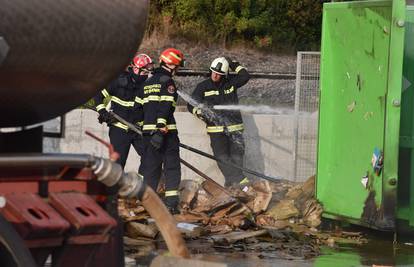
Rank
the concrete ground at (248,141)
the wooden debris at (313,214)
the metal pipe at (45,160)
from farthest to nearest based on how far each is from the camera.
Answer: the concrete ground at (248,141) < the wooden debris at (313,214) < the metal pipe at (45,160)

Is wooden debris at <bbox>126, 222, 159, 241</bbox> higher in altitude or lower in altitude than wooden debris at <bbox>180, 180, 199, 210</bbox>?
lower

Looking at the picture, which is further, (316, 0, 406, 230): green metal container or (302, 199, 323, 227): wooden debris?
(302, 199, 323, 227): wooden debris

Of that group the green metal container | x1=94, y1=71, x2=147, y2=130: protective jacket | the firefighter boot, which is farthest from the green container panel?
x1=94, y1=71, x2=147, y2=130: protective jacket

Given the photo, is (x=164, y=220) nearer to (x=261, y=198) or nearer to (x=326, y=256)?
(x=326, y=256)

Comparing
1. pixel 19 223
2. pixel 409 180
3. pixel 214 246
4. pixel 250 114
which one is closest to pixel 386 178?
pixel 409 180

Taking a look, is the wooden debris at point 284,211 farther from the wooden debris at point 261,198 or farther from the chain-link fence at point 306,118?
the chain-link fence at point 306,118

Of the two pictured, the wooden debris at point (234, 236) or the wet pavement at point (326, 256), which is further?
the wooden debris at point (234, 236)

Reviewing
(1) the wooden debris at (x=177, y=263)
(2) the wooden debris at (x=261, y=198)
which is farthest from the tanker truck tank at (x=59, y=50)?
(2) the wooden debris at (x=261, y=198)

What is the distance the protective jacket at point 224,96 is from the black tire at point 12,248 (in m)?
8.73

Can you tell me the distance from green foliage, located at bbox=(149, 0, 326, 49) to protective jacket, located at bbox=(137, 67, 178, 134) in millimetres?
13763

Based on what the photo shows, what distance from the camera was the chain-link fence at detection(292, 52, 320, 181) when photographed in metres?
12.5

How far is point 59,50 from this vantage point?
4.79 meters

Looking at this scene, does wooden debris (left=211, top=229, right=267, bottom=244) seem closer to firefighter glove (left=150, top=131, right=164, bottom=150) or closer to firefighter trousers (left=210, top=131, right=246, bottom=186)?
firefighter glove (left=150, top=131, right=164, bottom=150)

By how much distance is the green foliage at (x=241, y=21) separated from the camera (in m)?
25.6
